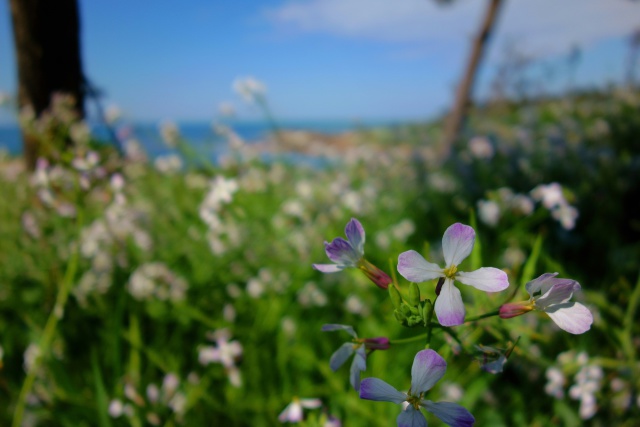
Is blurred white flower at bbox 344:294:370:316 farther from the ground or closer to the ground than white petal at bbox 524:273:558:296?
closer to the ground

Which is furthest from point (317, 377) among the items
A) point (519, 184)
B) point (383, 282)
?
point (519, 184)

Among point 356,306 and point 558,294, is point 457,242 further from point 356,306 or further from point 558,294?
point 356,306

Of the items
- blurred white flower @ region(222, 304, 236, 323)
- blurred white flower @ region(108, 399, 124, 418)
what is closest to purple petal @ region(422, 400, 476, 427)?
blurred white flower @ region(108, 399, 124, 418)

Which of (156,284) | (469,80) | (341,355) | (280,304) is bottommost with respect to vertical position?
(469,80)

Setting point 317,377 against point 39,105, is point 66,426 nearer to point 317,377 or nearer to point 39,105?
point 317,377

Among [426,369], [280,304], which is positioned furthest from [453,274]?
[280,304]

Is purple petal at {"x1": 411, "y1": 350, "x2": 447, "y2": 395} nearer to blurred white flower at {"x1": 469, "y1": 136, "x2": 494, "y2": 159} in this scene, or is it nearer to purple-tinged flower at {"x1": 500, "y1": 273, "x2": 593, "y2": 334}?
purple-tinged flower at {"x1": 500, "y1": 273, "x2": 593, "y2": 334}
